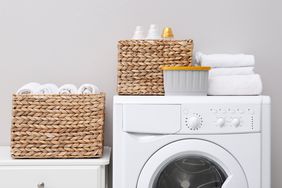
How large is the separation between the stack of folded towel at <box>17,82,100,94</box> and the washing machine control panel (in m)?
0.48

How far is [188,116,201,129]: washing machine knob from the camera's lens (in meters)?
1.64

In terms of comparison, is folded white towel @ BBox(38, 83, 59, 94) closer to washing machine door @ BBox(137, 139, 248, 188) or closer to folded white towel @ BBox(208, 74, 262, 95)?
washing machine door @ BBox(137, 139, 248, 188)

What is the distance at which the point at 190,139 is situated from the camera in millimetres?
1650

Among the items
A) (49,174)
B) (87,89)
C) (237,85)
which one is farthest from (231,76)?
(49,174)

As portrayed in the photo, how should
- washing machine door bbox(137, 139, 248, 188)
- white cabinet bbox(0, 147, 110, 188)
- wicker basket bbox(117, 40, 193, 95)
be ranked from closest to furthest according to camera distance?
washing machine door bbox(137, 139, 248, 188), white cabinet bbox(0, 147, 110, 188), wicker basket bbox(117, 40, 193, 95)

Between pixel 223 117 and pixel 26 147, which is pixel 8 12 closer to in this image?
pixel 26 147

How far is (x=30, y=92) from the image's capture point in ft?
6.19

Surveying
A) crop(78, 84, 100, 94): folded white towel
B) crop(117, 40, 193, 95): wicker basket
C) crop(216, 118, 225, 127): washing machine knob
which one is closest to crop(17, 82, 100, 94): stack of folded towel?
crop(78, 84, 100, 94): folded white towel

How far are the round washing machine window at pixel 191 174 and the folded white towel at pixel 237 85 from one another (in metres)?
0.31

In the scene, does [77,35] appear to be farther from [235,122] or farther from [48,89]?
[235,122]

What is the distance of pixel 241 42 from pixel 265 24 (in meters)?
0.16

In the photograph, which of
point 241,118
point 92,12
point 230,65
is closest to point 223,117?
point 241,118

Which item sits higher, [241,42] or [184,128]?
[241,42]

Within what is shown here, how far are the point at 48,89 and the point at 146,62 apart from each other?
482mm
